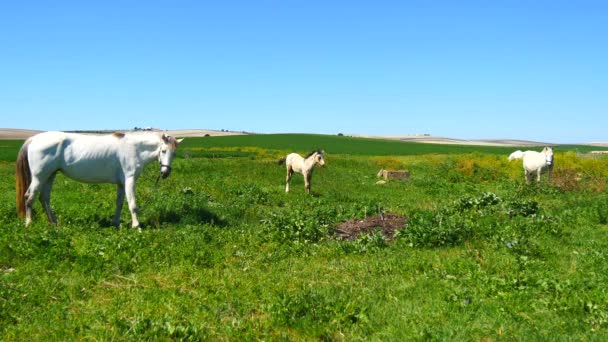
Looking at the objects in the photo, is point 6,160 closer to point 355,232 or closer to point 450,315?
point 355,232

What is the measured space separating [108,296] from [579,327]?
6.14 meters

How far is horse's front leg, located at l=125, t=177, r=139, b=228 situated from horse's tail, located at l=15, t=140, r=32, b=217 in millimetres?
2229

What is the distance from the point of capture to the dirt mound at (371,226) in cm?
1211

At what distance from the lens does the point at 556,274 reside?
8.34 m

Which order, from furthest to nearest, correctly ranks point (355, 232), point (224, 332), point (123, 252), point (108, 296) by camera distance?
point (355, 232)
point (123, 252)
point (108, 296)
point (224, 332)

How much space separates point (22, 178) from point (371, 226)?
8.28 m

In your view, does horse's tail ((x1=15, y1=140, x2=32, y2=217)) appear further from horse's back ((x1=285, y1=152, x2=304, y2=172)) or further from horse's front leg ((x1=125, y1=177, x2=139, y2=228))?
horse's back ((x1=285, y1=152, x2=304, y2=172))

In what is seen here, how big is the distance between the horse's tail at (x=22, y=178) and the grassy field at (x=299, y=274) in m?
0.47

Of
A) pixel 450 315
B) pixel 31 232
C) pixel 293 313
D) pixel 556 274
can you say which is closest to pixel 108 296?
pixel 293 313

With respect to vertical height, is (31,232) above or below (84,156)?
below

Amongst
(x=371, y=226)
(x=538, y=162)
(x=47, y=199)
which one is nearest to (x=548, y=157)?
(x=538, y=162)

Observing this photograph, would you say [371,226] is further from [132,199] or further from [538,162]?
[538,162]

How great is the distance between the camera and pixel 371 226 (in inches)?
498

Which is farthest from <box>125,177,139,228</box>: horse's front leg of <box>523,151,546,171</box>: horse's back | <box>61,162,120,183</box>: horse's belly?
<box>523,151,546,171</box>: horse's back
